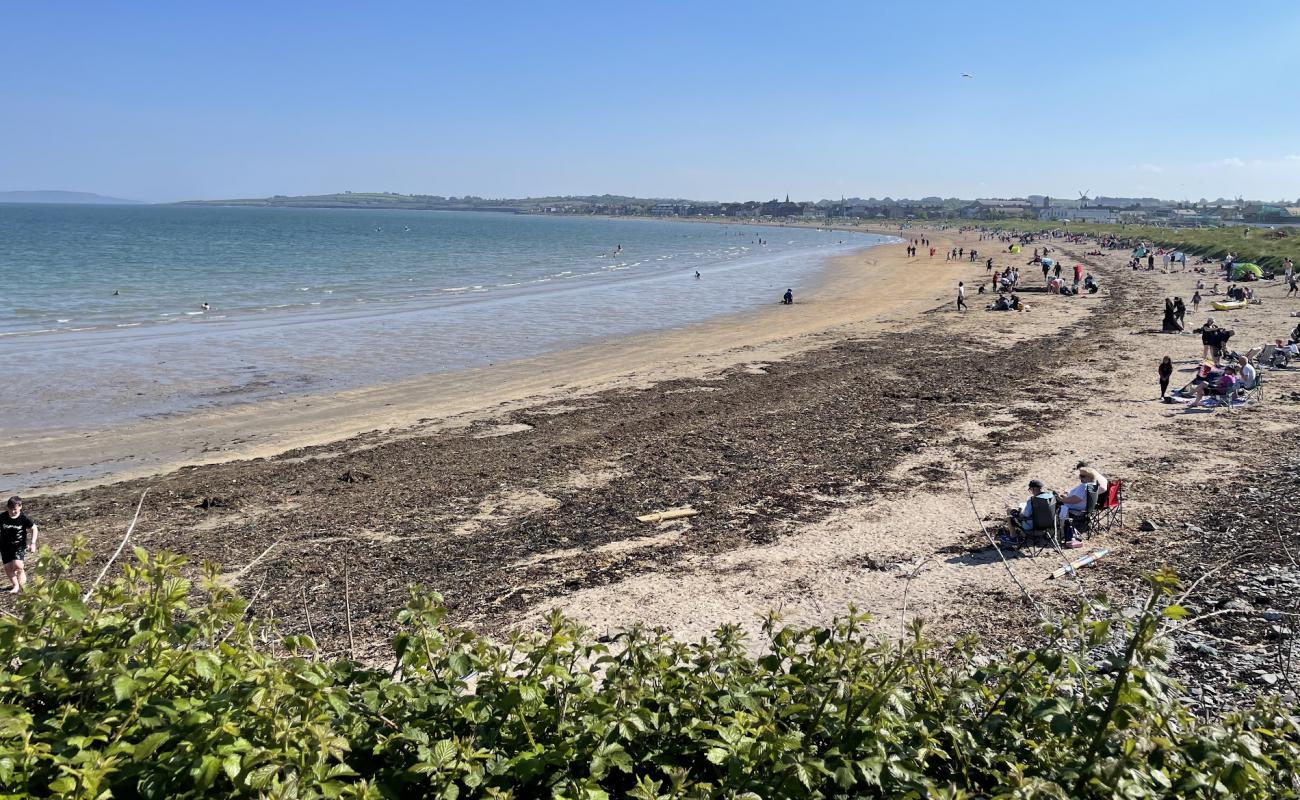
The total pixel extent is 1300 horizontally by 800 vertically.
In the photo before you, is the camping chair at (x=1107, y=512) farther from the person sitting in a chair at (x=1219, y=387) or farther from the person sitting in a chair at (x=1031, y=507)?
the person sitting in a chair at (x=1219, y=387)

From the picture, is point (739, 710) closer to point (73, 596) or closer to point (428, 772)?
point (428, 772)

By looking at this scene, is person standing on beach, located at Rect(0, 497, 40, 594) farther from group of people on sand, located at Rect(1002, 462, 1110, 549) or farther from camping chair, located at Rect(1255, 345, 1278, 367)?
camping chair, located at Rect(1255, 345, 1278, 367)

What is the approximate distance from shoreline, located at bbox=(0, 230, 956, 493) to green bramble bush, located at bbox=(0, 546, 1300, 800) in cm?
1480

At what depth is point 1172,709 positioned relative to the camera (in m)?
3.22

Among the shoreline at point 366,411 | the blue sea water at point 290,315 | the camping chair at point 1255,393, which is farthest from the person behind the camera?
the blue sea water at point 290,315

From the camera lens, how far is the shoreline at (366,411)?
17.0 meters

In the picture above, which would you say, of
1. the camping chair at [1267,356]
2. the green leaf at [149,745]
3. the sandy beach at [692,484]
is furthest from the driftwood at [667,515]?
the camping chair at [1267,356]

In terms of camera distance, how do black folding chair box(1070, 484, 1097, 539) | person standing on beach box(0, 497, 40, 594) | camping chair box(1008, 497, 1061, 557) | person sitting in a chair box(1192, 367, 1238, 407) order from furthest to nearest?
1. person sitting in a chair box(1192, 367, 1238, 407)
2. black folding chair box(1070, 484, 1097, 539)
3. camping chair box(1008, 497, 1061, 557)
4. person standing on beach box(0, 497, 40, 594)

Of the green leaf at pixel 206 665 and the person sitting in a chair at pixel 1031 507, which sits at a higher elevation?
the green leaf at pixel 206 665

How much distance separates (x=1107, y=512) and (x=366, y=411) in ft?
→ 53.4

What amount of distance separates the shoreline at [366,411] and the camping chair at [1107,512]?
1267 cm

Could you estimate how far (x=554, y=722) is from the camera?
3.22 m

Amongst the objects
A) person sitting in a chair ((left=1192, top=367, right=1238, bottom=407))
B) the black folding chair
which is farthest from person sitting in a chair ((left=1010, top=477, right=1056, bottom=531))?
person sitting in a chair ((left=1192, top=367, right=1238, bottom=407))

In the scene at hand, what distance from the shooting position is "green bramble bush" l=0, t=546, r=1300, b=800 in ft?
8.68
